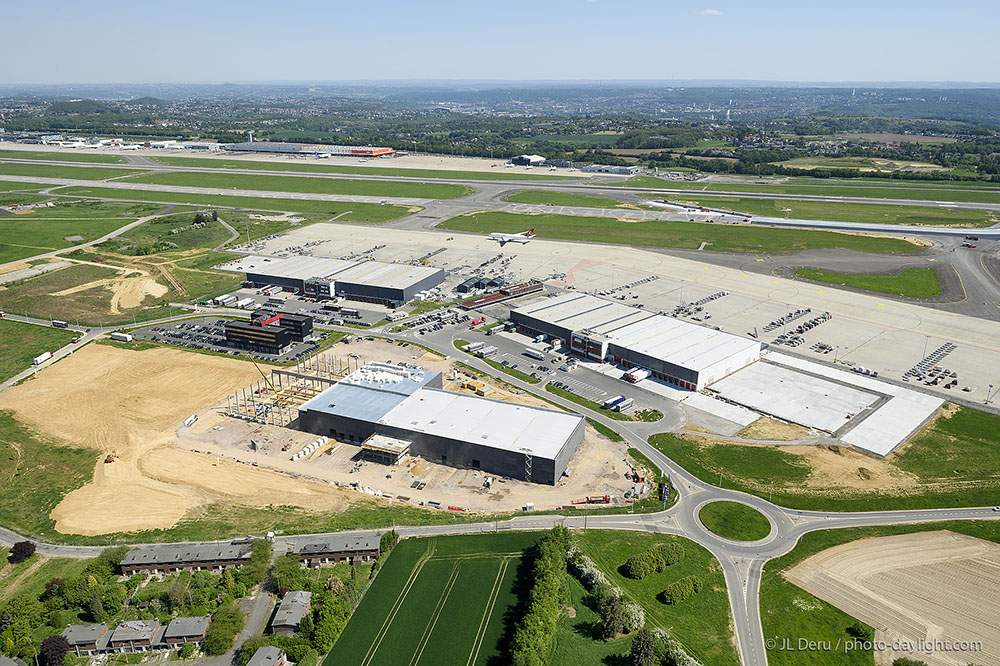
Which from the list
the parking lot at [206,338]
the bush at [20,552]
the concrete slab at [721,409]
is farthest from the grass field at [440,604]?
the parking lot at [206,338]

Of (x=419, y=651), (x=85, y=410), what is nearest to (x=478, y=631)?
(x=419, y=651)

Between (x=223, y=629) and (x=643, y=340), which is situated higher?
(x=643, y=340)

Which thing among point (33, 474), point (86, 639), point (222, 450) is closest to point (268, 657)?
point (86, 639)

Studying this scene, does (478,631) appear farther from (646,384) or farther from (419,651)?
(646,384)

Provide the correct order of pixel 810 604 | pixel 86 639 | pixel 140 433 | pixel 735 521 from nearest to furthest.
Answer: pixel 86 639 → pixel 810 604 → pixel 735 521 → pixel 140 433

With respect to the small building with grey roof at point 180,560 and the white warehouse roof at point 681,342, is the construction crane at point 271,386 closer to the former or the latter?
the small building with grey roof at point 180,560

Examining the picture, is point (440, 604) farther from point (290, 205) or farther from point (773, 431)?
point (290, 205)
